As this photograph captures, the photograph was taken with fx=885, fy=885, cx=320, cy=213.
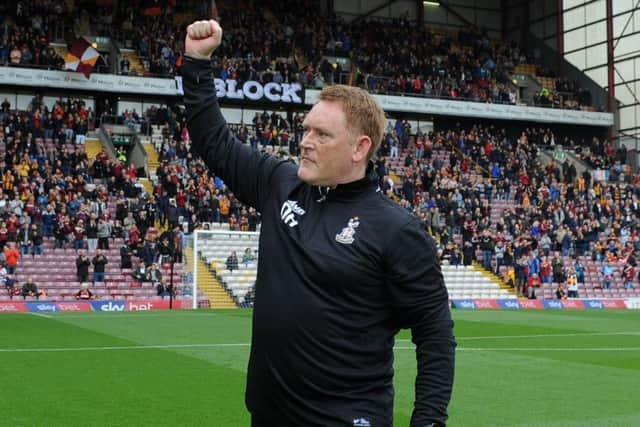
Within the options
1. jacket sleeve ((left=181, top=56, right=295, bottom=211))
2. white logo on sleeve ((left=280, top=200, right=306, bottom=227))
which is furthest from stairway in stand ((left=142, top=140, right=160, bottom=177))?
white logo on sleeve ((left=280, top=200, right=306, bottom=227))

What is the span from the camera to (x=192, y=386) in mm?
10352

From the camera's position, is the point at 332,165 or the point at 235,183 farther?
the point at 235,183

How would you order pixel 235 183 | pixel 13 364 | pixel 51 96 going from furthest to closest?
pixel 51 96 → pixel 13 364 → pixel 235 183

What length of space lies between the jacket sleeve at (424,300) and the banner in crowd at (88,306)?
23163mm

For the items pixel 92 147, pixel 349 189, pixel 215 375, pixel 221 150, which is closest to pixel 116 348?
pixel 215 375

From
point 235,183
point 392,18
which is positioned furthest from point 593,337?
point 392,18

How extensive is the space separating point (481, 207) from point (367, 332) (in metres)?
Answer: 36.3

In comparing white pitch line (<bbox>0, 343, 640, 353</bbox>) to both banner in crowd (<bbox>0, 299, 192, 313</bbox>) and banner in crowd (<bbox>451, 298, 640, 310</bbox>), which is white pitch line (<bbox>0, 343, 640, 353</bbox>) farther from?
banner in crowd (<bbox>451, 298, 640, 310</bbox>)

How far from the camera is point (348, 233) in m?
3.45

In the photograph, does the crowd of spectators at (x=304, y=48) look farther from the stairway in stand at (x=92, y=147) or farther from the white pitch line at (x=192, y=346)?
the white pitch line at (x=192, y=346)

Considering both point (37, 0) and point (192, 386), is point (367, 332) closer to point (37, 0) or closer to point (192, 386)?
point (192, 386)

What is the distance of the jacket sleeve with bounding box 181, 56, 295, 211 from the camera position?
3906mm

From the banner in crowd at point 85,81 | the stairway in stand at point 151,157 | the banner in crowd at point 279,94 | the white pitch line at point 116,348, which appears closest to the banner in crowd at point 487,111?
the banner in crowd at point 279,94

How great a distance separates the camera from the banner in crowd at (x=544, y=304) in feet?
102
